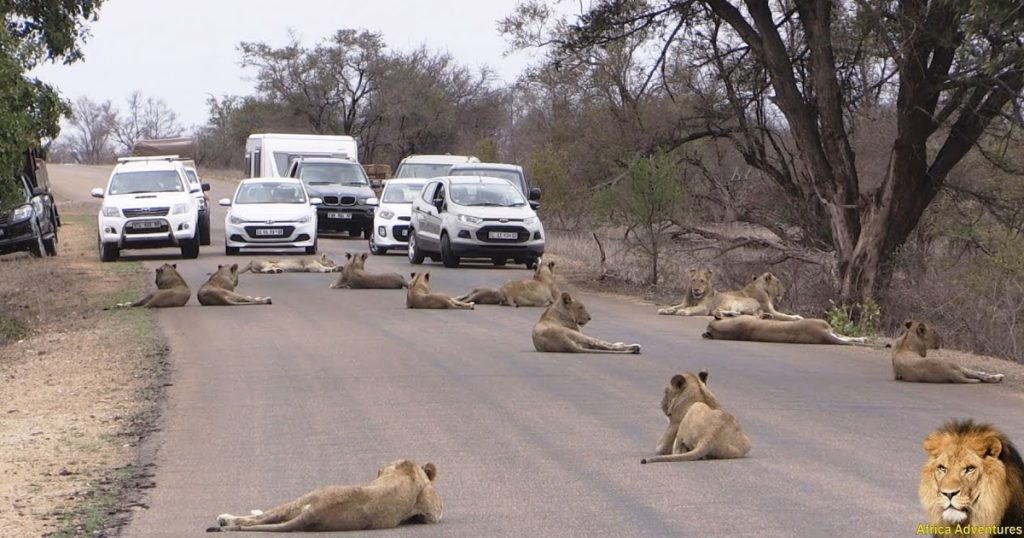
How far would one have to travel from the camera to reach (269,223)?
30.9 meters

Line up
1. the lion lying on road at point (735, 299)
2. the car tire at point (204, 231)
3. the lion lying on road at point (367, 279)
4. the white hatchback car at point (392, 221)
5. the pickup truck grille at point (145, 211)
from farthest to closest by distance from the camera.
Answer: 1. the car tire at point (204, 231)
2. the white hatchback car at point (392, 221)
3. the pickup truck grille at point (145, 211)
4. the lion lying on road at point (367, 279)
5. the lion lying on road at point (735, 299)

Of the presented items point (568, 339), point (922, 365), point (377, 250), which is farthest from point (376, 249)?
point (922, 365)

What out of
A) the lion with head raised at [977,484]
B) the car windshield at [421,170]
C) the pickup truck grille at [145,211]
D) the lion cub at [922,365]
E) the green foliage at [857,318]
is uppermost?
the car windshield at [421,170]

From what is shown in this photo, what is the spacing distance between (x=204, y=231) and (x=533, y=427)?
25.8 m

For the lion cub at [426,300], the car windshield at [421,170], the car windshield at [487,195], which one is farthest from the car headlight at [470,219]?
the car windshield at [421,170]

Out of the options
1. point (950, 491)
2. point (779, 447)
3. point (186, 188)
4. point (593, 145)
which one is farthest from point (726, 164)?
point (950, 491)

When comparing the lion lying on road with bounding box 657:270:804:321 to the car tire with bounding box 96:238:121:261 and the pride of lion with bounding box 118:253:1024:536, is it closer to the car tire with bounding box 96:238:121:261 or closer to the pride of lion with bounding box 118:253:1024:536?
the pride of lion with bounding box 118:253:1024:536

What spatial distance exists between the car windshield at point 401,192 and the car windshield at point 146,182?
480 cm

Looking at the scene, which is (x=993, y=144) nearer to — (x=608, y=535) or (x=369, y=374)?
(x=369, y=374)

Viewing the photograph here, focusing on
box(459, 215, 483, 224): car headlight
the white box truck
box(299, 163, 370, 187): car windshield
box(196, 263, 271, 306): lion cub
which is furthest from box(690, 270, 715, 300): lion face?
the white box truck

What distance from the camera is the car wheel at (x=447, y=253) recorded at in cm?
2867

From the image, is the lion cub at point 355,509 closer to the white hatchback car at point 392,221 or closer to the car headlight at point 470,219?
the car headlight at point 470,219

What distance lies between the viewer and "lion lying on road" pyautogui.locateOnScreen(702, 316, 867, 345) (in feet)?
54.8

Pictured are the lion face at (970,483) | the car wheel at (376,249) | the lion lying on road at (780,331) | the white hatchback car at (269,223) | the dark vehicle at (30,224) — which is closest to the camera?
the lion face at (970,483)
